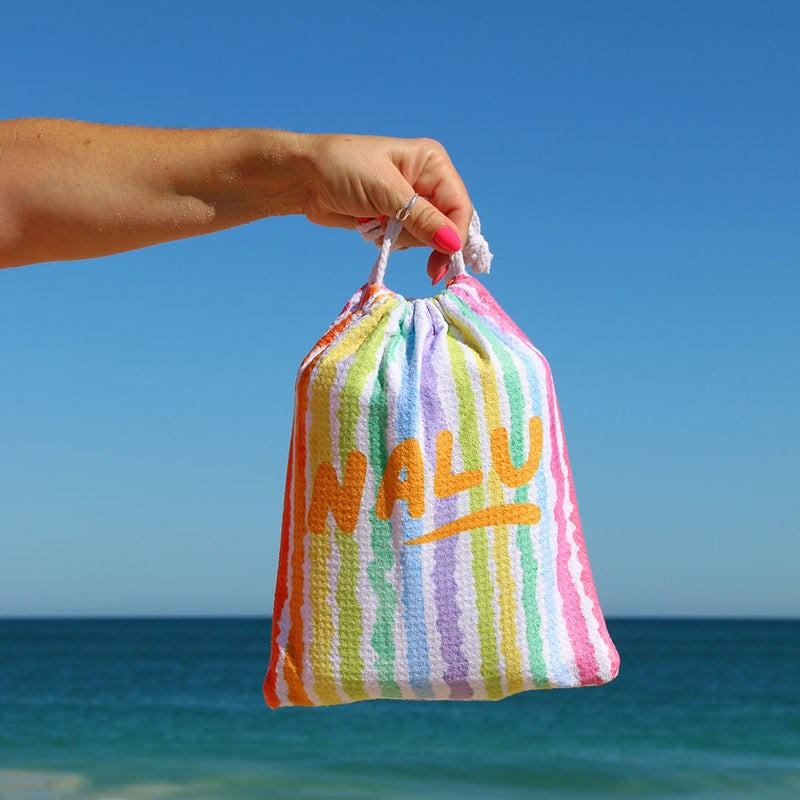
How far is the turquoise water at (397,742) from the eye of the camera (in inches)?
527

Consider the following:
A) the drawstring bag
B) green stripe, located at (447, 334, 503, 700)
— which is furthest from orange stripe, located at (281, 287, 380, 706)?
green stripe, located at (447, 334, 503, 700)

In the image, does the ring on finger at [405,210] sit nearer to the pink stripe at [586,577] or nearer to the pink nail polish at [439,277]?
the pink nail polish at [439,277]

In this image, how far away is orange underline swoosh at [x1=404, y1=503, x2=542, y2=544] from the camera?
48.6 inches

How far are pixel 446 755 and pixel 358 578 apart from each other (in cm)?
1591

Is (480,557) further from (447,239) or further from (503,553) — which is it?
(447,239)

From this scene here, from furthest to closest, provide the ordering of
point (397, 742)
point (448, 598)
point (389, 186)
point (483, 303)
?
point (397, 742)
point (483, 303)
point (389, 186)
point (448, 598)

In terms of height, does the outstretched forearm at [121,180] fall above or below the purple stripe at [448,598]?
above

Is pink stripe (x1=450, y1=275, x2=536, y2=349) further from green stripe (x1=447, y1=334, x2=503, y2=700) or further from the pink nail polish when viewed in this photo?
green stripe (x1=447, y1=334, x2=503, y2=700)

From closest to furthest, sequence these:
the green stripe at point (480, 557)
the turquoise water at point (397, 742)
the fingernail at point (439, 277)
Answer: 1. the green stripe at point (480, 557)
2. the fingernail at point (439, 277)
3. the turquoise water at point (397, 742)

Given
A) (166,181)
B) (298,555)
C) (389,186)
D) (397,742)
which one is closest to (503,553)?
(298,555)

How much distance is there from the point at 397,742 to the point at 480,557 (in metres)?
17.3

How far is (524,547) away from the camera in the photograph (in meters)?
1.26

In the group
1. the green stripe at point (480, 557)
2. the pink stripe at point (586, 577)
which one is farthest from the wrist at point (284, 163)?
the pink stripe at point (586, 577)

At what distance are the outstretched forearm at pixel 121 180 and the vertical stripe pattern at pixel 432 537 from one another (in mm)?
248
